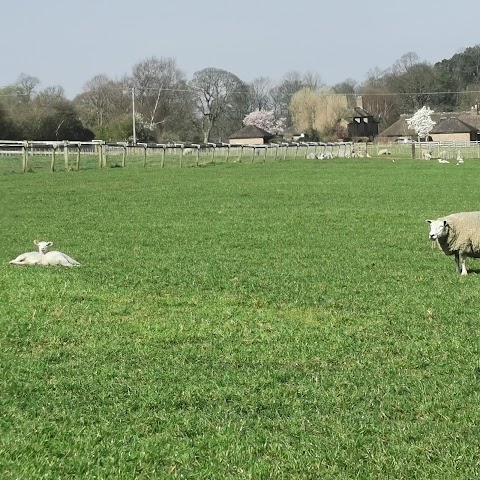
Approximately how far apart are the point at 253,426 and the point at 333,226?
11800mm

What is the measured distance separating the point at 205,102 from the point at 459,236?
10246cm

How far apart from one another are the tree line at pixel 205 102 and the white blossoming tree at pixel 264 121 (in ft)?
8.56

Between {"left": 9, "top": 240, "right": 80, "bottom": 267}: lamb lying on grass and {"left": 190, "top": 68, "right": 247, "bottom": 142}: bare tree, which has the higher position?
{"left": 190, "top": 68, "right": 247, "bottom": 142}: bare tree

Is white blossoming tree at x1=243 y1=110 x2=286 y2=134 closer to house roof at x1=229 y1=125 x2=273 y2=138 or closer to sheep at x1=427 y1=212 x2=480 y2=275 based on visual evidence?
house roof at x1=229 y1=125 x2=273 y2=138

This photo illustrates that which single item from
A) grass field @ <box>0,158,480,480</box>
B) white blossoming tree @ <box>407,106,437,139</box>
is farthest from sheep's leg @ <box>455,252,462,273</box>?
white blossoming tree @ <box>407,106,437,139</box>

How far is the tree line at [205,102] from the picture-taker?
80.3m

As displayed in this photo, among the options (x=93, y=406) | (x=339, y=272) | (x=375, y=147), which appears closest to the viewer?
(x=93, y=406)

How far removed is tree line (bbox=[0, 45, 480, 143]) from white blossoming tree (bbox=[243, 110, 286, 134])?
261 centimetres

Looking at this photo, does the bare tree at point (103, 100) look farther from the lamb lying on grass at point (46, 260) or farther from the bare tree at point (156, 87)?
the lamb lying on grass at point (46, 260)

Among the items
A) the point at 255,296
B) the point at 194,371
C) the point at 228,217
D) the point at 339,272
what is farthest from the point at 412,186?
the point at 194,371

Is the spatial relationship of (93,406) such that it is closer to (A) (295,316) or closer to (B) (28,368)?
(B) (28,368)

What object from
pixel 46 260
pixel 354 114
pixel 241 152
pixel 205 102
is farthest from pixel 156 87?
pixel 46 260

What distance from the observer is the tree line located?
8031 cm

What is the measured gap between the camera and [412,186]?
28.0 metres
